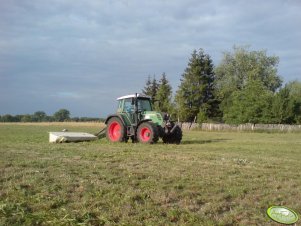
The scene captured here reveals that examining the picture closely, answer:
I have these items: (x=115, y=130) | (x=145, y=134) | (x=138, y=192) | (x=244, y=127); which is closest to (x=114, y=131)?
(x=115, y=130)

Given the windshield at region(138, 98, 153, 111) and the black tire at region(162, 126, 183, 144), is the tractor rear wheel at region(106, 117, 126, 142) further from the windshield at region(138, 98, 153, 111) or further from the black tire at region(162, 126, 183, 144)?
the black tire at region(162, 126, 183, 144)

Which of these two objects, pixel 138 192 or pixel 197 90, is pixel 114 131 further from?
pixel 197 90

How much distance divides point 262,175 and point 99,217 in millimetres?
4761

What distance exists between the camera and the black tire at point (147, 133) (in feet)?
58.7

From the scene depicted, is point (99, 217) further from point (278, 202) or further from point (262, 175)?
point (262, 175)

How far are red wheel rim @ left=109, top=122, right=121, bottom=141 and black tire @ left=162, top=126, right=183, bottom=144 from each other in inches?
93.8

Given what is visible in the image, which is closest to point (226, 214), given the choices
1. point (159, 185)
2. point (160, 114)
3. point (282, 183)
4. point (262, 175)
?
point (159, 185)

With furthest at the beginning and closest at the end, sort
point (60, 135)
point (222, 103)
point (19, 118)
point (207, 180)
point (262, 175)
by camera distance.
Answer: point (19, 118) < point (222, 103) < point (60, 135) < point (262, 175) < point (207, 180)

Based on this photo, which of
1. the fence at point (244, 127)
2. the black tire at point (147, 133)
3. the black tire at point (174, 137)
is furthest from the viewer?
the fence at point (244, 127)

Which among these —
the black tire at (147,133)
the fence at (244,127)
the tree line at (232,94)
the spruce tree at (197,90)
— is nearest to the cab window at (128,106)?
the black tire at (147,133)

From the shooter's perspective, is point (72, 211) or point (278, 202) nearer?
point (72, 211)

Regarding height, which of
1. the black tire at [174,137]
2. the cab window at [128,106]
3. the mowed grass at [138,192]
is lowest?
the mowed grass at [138,192]

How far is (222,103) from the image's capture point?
64.2 metres

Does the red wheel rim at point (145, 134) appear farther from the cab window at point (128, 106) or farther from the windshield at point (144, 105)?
the cab window at point (128, 106)
